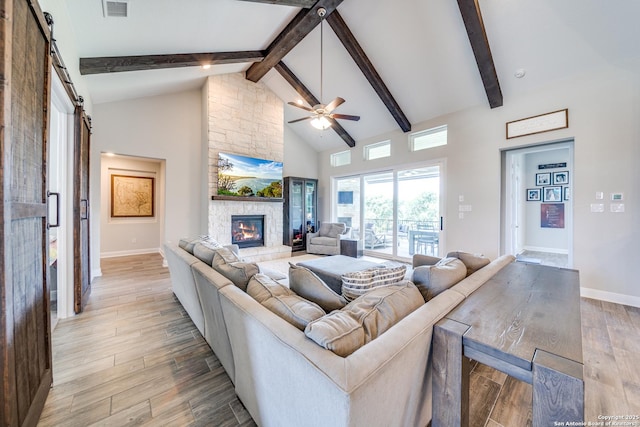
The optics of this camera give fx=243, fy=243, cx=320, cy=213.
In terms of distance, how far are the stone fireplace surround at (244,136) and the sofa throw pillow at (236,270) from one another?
343 cm

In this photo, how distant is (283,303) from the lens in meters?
1.23

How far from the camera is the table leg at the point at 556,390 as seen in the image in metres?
0.86

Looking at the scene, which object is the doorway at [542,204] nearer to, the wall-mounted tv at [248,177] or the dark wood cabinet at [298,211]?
the dark wood cabinet at [298,211]

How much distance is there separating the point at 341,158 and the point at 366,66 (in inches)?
116

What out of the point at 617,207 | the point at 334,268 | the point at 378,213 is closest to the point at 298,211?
the point at 378,213

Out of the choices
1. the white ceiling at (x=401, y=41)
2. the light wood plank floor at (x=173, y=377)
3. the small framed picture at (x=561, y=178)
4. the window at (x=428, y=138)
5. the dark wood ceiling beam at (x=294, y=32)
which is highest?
the dark wood ceiling beam at (x=294, y=32)

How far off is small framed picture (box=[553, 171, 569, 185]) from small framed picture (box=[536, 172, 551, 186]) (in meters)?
0.11

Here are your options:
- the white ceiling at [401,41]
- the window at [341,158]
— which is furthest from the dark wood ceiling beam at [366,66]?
the window at [341,158]

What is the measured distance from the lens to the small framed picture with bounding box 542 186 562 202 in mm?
6267

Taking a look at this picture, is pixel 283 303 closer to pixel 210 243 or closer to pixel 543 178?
pixel 210 243

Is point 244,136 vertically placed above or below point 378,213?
above

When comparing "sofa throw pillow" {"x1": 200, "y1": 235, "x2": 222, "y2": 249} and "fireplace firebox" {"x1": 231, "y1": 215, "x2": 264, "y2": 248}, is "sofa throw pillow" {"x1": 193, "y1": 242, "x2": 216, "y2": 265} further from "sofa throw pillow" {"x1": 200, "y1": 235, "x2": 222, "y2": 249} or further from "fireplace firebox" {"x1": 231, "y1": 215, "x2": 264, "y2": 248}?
"fireplace firebox" {"x1": 231, "y1": 215, "x2": 264, "y2": 248}

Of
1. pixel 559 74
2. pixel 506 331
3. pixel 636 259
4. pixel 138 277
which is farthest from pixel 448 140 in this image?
pixel 138 277

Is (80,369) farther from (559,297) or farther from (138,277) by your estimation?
(559,297)
